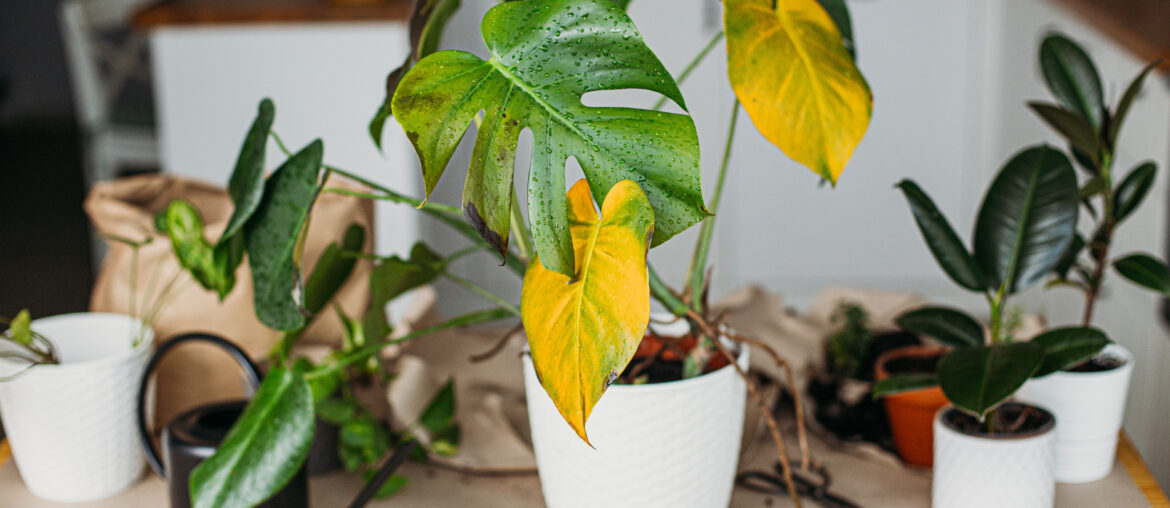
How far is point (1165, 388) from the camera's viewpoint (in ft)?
4.33

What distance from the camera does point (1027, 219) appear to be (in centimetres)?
76

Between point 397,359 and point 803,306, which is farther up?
point 397,359

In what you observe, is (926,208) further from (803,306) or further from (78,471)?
(803,306)

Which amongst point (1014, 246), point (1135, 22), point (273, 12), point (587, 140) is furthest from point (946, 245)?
point (273, 12)

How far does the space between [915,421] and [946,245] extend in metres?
0.17

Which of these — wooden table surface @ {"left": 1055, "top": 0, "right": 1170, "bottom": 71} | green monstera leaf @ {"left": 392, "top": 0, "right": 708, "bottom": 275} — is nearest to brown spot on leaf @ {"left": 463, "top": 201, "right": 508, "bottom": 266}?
green monstera leaf @ {"left": 392, "top": 0, "right": 708, "bottom": 275}

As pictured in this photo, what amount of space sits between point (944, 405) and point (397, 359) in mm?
504

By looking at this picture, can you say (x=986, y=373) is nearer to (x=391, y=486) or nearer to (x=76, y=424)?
(x=391, y=486)

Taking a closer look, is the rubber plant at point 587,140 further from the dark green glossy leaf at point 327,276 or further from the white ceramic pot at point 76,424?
the white ceramic pot at point 76,424

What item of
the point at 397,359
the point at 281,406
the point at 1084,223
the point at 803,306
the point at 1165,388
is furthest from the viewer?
the point at 803,306

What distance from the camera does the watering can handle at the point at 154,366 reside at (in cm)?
82

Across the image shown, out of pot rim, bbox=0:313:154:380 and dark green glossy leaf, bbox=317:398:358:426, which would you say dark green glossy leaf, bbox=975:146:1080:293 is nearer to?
dark green glossy leaf, bbox=317:398:358:426

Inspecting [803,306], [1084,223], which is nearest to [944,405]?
[1084,223]

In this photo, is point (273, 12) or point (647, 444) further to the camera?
point (273, 12)
